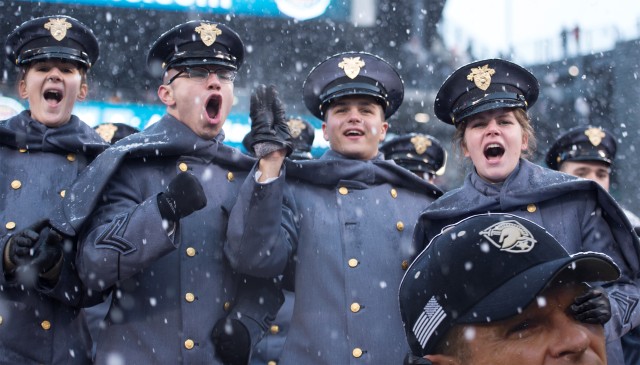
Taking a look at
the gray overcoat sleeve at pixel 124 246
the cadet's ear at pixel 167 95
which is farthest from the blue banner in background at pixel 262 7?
the gray overcoat sleeve at pixel 124 246

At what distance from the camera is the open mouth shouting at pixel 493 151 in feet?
13.6

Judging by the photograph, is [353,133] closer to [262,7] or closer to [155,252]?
[155,252]

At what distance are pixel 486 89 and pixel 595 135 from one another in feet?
8.15

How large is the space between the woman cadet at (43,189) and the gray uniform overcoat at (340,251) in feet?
2.80

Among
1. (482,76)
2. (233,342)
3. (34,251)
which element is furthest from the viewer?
(482,76)

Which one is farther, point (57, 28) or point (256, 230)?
point (57, 28)

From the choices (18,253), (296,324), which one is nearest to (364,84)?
(296,324)

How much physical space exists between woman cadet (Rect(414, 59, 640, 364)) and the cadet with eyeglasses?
102cm

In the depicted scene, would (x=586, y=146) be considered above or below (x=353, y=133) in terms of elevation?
above

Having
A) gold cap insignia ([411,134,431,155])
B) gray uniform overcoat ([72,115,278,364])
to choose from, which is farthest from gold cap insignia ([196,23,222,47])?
gold cap insignia ([411,134,431,155])

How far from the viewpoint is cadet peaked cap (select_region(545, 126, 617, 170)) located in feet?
20.8

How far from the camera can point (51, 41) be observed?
4.59 meters

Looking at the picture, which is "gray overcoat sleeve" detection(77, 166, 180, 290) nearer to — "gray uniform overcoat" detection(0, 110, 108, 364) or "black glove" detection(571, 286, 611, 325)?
"gray uniform overcoat" detection(0, 110, 108, 364)

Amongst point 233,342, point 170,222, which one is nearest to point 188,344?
point 233,342
